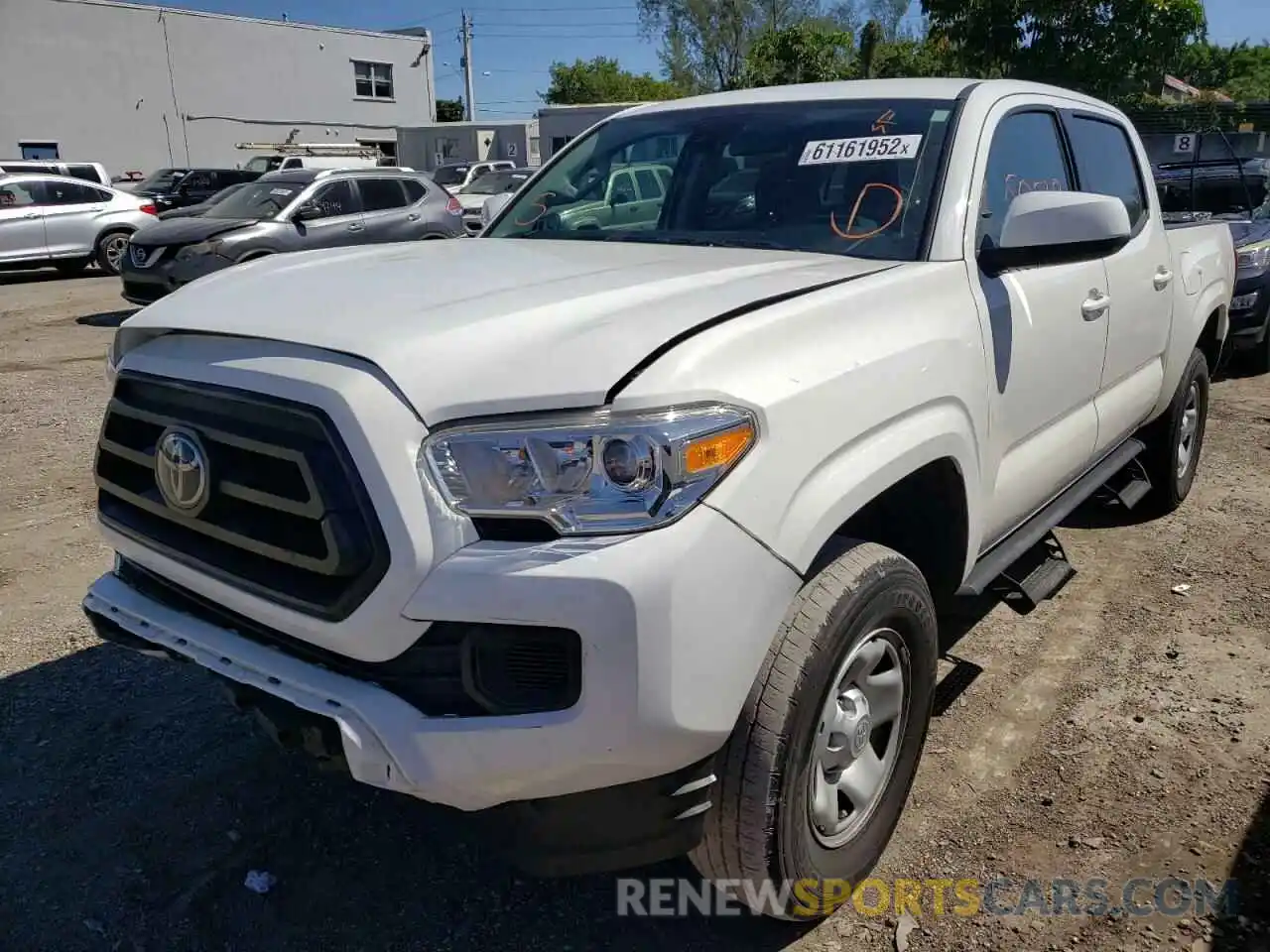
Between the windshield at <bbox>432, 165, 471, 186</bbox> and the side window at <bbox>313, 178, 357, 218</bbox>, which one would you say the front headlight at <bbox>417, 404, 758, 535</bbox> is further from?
the windshield at <bbox>432, 165, 471, 186</bbox>

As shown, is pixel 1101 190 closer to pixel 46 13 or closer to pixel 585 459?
pixel 585 459

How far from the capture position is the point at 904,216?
2.86m

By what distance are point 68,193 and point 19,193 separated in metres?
0.70

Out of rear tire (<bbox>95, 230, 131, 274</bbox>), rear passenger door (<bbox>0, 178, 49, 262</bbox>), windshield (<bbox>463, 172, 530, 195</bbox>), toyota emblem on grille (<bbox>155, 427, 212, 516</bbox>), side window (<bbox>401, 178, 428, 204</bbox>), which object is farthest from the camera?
Answer: windshield (<bbox>463, 172, 530, 195</bbox>)

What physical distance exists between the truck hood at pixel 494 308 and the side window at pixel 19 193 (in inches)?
643

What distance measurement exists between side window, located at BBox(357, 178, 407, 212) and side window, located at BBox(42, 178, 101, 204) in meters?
6.89

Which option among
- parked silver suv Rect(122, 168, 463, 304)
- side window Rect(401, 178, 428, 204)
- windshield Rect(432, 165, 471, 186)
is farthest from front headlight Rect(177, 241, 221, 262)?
windshield Rect(432, 165, 471, 186)

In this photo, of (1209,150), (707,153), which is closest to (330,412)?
(707,153)

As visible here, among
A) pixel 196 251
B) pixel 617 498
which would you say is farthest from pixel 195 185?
pixel 617 498

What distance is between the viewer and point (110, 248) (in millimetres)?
16688

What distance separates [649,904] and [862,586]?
98cm

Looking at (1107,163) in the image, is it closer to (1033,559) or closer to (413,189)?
(1033,559)

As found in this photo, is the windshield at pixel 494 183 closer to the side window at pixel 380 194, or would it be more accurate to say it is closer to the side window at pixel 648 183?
the side window at pixel 380 194

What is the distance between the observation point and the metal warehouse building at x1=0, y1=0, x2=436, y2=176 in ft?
107
